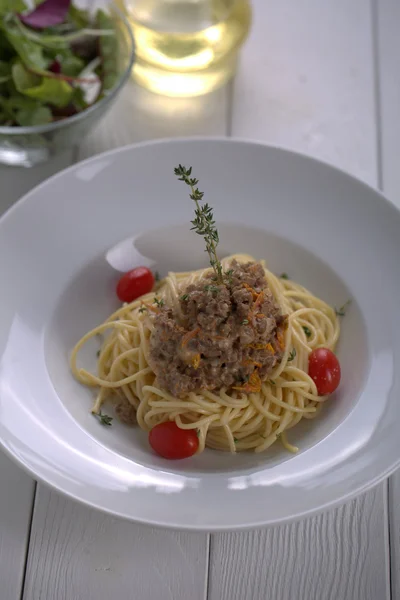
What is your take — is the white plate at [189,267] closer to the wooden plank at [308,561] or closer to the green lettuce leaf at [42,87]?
the wooden plank at [308,561]

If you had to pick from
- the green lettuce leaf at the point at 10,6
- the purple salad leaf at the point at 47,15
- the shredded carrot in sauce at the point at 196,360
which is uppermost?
the green lettuce leaf at the point at 10,6

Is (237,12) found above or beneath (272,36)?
above

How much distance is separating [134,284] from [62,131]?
3.97 ft

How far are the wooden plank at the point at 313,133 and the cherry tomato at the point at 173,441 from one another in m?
0.49

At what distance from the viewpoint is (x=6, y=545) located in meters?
3.76

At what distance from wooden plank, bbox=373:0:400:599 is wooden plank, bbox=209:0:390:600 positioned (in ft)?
0.26

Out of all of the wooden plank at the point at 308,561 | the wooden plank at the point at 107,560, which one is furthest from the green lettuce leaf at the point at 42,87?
the wooden plank at the point at 308,561

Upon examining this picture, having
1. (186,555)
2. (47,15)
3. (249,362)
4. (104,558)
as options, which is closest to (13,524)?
(104,558)

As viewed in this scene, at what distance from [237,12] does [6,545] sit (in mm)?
3962

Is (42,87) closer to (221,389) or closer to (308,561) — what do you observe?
(221,389)

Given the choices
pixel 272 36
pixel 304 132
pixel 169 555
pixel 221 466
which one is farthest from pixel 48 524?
pixel 272 36

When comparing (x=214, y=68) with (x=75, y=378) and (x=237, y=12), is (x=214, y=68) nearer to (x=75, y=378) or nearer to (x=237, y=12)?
(x=237, y=12)

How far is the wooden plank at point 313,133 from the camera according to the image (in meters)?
3.68

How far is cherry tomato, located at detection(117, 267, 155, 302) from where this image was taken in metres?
4.40
